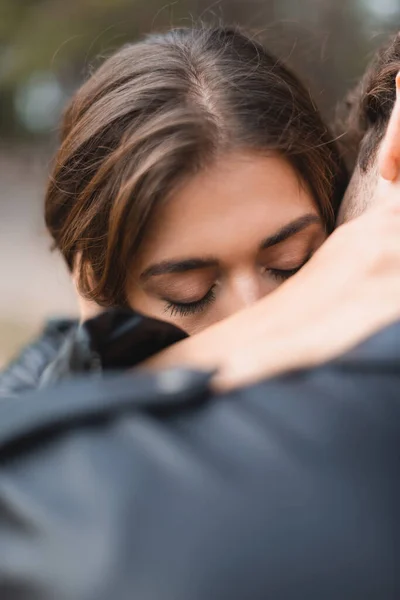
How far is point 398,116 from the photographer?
4.19 ft

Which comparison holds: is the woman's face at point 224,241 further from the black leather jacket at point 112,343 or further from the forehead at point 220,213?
the black leather jacket at point 112,343

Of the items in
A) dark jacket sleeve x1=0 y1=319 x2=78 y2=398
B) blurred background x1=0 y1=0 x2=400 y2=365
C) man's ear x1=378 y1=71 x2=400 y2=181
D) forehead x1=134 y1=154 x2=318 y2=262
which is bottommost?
blurred background x1=0 y1=0 x2=400 y2=365

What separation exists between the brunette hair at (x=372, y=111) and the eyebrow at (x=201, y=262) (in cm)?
23

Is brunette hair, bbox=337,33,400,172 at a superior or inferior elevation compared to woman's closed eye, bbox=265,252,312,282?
superior

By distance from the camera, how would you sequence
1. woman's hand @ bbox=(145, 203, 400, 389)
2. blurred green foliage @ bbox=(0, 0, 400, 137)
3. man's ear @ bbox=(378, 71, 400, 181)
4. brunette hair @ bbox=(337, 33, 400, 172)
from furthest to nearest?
blurred green foliage @ bbox=(0, 0, 400, 137) → brunette hair @ bbox=(337, 33, 400, 172) → man's ear @ bbox=(378, 71, 400, 181) → woman's hand @ bbox=(145, 203, 400, 389)

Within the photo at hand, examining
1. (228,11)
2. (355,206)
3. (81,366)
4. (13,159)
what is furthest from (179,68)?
(13,159)

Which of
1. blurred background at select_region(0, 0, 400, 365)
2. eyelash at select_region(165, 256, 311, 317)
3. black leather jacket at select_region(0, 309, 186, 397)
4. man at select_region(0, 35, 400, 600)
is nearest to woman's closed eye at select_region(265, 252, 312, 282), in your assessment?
eyelash at select_region(165, 256, 311, 317)

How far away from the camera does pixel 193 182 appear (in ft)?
4.72

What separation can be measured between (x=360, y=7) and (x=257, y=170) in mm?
8954

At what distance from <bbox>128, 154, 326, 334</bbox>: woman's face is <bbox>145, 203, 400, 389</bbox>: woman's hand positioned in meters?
0.34

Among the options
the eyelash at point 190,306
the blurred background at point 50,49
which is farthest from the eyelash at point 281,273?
the blurred background at point 50,49

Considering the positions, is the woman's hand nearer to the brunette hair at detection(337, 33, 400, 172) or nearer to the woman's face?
the woman's face

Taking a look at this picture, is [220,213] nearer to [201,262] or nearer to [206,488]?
[201,262]

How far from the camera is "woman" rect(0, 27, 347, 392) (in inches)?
56.8
